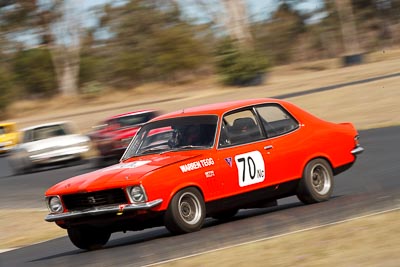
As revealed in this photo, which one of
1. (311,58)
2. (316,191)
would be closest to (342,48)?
(311,58)

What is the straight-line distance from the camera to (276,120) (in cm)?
1026

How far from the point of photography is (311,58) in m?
66.3

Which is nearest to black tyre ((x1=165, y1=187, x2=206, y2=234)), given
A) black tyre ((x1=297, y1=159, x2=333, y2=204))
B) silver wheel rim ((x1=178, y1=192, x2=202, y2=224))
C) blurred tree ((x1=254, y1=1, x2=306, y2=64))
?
silver wheel rim ((x1=178, y1=192, x2=202, y2=224))

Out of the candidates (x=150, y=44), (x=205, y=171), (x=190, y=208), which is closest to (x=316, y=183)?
(x=205, y=171)

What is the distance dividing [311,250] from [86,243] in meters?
3.15

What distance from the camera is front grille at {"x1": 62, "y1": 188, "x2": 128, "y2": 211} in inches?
341

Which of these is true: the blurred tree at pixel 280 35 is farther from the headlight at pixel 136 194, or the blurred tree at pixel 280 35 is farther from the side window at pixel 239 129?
the headlight at pixel 136 194

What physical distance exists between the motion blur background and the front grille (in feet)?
148

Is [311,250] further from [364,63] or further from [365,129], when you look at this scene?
[364,63]

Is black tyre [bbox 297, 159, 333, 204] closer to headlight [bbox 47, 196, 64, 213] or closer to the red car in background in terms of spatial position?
headlight [bbox 47, 196, 64, 213]

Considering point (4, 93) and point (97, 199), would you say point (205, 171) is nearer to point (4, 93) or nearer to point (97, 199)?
point (97, 199)

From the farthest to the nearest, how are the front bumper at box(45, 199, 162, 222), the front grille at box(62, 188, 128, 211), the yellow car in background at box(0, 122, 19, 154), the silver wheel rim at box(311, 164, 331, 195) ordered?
the yellow car in background at box(0, 122, 19, 154) < the silver wheel rim at box(311, 164, 331, 195) < the front grille at box(62, 188, 128, 211) < the front bumper at box(45, 199, 162, 222)

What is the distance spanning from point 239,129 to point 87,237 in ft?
6.71

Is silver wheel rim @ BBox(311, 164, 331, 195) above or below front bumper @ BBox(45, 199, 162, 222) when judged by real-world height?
below
